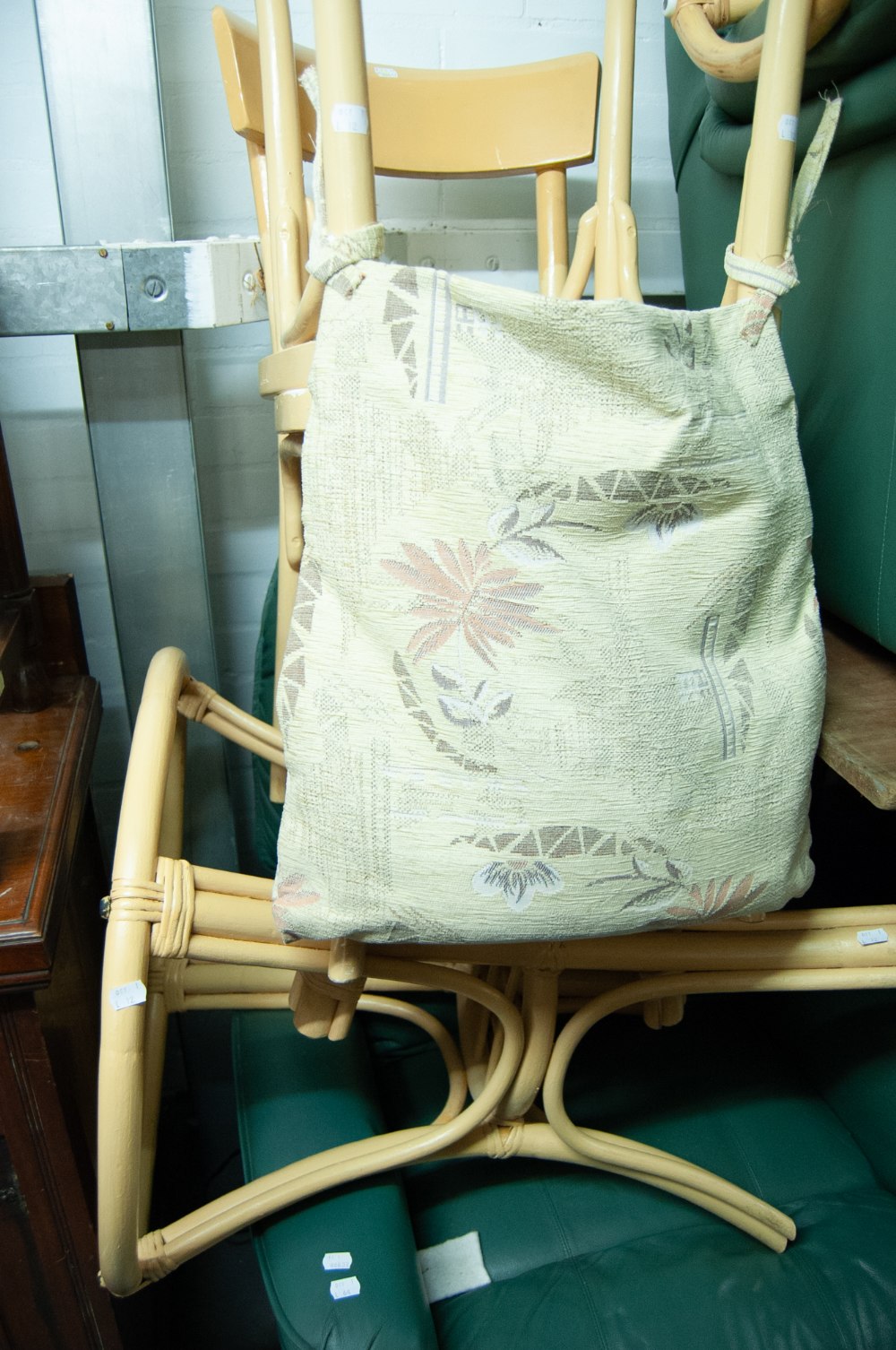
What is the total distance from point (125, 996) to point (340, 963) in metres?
0.13

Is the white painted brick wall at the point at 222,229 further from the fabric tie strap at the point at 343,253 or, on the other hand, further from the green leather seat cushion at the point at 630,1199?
the fabric tie strap at the point at 343,253

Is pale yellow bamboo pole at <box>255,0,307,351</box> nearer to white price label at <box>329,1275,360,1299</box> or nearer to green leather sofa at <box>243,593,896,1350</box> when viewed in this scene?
green leather sofa at <box>243,593,896,1350</box>

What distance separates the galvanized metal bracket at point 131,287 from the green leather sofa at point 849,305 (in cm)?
47

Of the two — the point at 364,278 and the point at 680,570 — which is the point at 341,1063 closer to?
the point at 680,570

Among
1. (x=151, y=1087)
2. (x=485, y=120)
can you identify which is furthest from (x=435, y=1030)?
(x=485, y=120)

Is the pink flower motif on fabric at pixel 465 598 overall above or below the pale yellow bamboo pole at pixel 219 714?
above

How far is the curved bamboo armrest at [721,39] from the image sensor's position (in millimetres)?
557

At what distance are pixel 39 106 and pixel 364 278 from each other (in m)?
0.79

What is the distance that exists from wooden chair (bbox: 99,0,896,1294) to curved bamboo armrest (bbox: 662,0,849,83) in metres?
0.05

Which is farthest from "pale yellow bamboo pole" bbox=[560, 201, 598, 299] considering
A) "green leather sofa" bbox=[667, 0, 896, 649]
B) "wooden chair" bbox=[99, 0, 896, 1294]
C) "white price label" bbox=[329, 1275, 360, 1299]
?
"white price label" bbox=[329, 1275, 360, 1299]

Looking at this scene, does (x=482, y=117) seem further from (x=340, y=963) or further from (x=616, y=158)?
(x=340, y=963)

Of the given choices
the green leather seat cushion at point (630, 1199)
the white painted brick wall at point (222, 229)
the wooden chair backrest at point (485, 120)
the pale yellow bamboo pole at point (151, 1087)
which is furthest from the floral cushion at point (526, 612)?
the white painted brick wall at point (222, 229)

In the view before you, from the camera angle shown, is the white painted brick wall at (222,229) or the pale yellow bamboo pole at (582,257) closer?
the pale yellow bamboo pole at (582,257)

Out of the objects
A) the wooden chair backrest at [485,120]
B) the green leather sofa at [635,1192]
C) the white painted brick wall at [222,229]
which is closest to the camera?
the green leather sofa at [635,1192]
